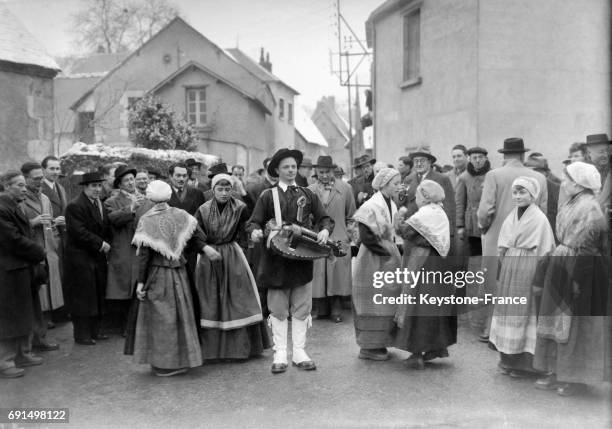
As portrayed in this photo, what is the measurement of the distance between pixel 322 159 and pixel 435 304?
10.3 feet

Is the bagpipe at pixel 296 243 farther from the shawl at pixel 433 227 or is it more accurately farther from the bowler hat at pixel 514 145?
the bowler hat at pixel 514 145

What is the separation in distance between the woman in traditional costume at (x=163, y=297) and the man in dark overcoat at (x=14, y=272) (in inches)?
42.9

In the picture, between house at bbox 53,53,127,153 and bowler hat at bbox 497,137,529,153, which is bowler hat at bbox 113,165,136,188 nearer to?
bowler hat at bbox 497,137,529,153

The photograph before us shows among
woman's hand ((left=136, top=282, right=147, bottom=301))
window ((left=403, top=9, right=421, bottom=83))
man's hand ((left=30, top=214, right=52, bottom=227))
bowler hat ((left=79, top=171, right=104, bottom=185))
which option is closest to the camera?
woman's hand ((left=136, top=282, right=147, bottom=301))

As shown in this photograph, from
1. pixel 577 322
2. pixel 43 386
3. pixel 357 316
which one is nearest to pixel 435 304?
pixel 357 316

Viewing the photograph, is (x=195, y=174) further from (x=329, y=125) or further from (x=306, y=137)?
(x=329, y=125)

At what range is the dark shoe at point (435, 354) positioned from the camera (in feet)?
18.2

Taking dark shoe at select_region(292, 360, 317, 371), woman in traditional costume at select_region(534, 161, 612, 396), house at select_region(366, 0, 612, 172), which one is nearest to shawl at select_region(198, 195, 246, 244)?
dark shoe at select_region(292, 360, 317, 371)

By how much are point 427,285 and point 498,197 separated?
5.41 ft

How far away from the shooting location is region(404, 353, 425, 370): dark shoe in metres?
5.53

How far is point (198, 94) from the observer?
967 inches

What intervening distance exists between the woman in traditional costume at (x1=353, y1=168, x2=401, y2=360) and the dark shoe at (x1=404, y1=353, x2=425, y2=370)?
0.29 meters

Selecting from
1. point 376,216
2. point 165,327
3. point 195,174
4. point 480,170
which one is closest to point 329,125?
point 195,174

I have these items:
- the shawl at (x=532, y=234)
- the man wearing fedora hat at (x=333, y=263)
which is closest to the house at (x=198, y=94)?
the man wearing fedora hat at (x=333, y=263)
